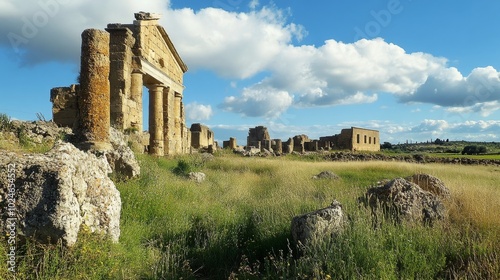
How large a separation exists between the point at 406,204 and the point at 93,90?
309 inches

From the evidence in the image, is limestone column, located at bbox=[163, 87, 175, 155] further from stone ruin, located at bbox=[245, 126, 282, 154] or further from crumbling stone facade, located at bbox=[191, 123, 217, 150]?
stone ruin, located at bbox=[245, 126, 282, 154]

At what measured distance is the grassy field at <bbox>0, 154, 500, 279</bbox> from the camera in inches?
168

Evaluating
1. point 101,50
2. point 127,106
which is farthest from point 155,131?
point 101,50

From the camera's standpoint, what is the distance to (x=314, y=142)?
43.9 metres

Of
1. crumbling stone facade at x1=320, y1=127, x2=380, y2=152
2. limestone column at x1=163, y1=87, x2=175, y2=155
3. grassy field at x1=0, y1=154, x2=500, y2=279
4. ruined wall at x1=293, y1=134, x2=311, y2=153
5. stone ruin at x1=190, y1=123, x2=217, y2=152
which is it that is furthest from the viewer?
crumbling stone facade at x1=320, y1=127, x2=380, y2=152

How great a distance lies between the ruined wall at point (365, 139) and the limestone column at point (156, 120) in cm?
2963

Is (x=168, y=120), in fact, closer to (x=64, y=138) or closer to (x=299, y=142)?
(x=64, y=138)

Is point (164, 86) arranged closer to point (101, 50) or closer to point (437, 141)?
point (101, 50)

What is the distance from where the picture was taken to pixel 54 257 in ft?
14.1

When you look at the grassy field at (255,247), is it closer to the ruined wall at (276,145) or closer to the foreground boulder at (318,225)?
the foreground boulder at (318,225)

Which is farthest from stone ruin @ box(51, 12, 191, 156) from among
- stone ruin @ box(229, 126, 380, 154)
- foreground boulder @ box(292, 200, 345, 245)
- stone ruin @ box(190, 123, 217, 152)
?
stone ruin @ box(229, 126, 380, 154)

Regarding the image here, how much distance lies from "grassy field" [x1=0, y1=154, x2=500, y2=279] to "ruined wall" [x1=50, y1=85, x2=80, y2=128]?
7.55m

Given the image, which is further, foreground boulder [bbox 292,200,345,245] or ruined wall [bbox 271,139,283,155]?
ruined wall [bbox 271,139,283,155]

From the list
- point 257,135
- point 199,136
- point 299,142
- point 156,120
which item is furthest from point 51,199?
point 299,142
